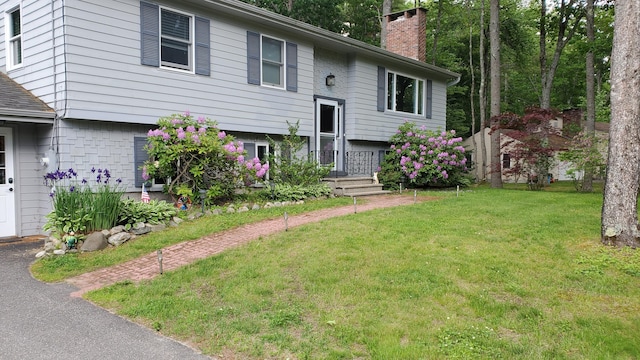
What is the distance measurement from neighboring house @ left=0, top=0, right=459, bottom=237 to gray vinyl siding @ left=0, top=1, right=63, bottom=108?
0.02 metres

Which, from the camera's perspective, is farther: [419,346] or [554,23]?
[554,23]

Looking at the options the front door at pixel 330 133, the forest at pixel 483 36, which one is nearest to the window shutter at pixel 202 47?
the front door at pixel 330 133

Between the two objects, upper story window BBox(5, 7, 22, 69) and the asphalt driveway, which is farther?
upper story window BBox(5, 7, 22, 69)

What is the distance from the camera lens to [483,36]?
2080 centimetres

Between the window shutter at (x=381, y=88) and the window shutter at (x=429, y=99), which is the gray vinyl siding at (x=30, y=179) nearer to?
the window shutter at (x=381, y=88)

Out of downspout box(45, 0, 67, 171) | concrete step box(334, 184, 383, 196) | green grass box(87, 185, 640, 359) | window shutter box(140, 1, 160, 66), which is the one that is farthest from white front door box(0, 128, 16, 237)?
concrete step box(334, 184, 383, 196)

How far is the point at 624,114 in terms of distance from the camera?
18.3 feet

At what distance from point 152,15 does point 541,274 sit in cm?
863

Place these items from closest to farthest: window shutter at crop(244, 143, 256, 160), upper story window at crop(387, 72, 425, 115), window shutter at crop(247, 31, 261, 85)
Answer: window shutter at crop(247, 31, 261, 85), window shutter at crop(244, 143, 256, 160), upper story window at crop(387, 72, 425, 115)

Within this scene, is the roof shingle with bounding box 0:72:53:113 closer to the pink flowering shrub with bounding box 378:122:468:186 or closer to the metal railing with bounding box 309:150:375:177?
the metal railing with bounding box 309:150:375:177

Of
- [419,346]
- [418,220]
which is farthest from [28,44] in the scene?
[419,346]

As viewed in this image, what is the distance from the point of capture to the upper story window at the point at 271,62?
34.6 ft

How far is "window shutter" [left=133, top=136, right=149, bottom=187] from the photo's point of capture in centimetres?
863

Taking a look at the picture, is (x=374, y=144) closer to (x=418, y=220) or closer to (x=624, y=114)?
(x=418, y=220)
